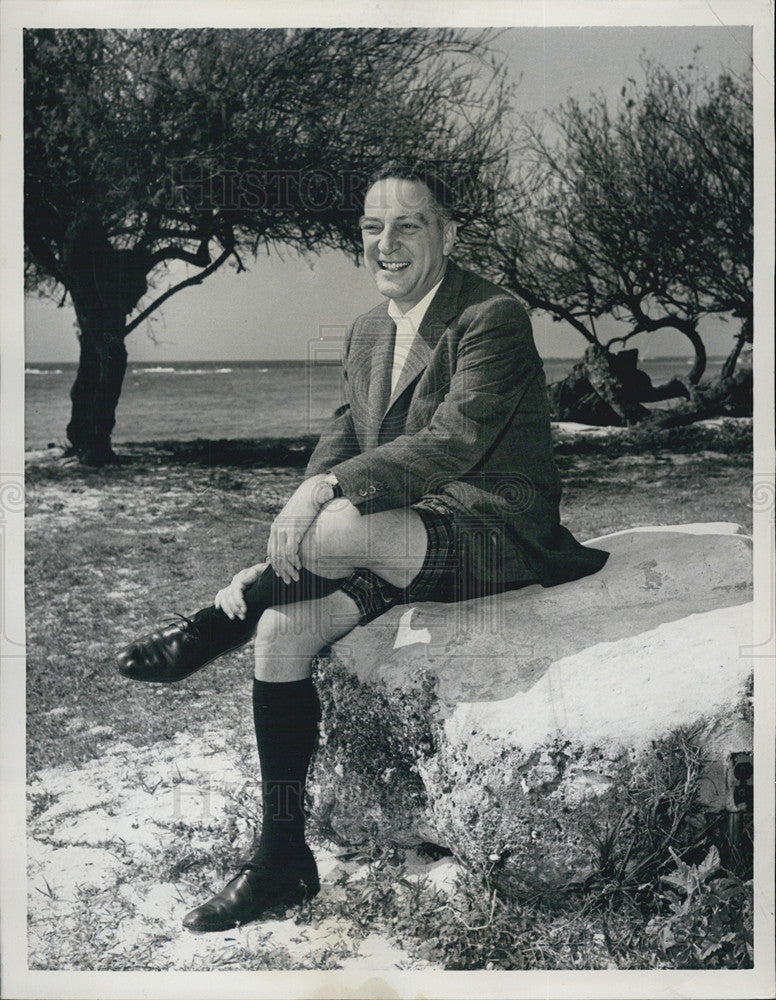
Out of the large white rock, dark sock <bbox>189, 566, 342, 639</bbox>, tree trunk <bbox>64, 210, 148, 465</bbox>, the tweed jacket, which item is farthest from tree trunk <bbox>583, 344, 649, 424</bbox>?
tree trunk <bbox>64, 210, 148, 465</bbox>

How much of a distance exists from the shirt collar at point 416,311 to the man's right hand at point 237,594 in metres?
1.12

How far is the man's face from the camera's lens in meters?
3.81

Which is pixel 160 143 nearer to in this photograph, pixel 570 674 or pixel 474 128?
pixel 474 128

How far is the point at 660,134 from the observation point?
4.04 metres

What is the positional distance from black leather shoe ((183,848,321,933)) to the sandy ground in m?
0.04

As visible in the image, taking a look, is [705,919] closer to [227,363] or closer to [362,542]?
[362,542]

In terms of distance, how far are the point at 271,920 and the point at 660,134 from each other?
11.5 feet

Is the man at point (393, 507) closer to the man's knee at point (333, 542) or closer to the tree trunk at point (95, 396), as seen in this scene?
the man's knee at point (333, 542)

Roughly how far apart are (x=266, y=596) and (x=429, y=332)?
120cm

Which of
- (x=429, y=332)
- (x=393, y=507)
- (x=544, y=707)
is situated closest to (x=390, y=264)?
(x=429, y=332)

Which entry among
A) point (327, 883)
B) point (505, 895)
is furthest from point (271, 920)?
point (505, 895)

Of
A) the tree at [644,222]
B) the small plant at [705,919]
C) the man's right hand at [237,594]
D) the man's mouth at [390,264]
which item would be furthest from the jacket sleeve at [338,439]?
the small plant at [705,919]

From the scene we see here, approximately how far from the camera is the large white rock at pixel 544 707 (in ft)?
11.3

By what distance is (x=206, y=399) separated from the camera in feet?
13.3
